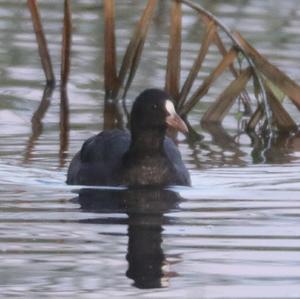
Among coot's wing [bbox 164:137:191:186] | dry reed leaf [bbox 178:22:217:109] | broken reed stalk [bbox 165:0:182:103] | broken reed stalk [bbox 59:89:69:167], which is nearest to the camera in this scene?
coot's wing [bbox 164:137:191:186]

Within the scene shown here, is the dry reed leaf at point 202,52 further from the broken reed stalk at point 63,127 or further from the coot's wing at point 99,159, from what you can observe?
the coot's wing at point 99,159

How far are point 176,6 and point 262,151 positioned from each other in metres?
1.62

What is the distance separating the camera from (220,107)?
1448 centimetres

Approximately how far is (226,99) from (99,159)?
232 cm

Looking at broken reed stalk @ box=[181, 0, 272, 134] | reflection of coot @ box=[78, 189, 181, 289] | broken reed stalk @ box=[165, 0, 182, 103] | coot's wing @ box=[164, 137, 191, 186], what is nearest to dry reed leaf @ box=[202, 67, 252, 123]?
broken reed stalk @ box=[181, 0, 272, 134]

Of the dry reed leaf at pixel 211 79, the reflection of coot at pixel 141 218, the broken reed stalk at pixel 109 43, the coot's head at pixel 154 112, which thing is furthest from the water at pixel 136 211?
the coot's head at pixel 154 112

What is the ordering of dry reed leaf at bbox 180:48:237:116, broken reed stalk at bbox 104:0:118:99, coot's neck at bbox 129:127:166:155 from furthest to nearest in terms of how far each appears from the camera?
broken reed stalk at bbox 104:0:118:99 → dry reed leaf at bbox 180:48:237:116 → coot's neck at bbox 129:127:166:155

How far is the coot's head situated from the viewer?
1210 centimetres

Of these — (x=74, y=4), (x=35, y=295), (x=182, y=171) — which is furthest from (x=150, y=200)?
(x=74, y=4)

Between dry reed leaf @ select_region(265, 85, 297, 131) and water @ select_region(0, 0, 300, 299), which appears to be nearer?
water @ select_region(0, 0, 300, 299)

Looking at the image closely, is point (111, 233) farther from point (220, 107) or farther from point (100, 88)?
point (100, 88)

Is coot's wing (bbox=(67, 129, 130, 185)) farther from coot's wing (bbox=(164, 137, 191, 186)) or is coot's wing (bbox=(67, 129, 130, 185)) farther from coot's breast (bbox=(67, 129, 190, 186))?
coot's wing (bbox=(164, 137, 191, 186))

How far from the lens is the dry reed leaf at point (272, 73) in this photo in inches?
547

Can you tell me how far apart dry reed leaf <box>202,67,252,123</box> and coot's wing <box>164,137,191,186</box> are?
1463 millimetres
